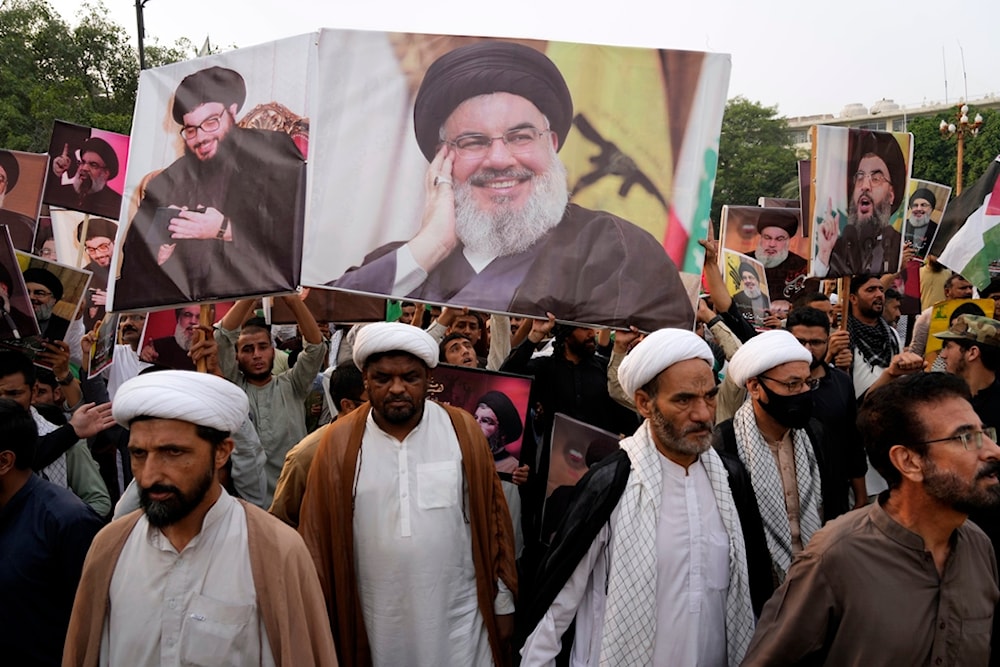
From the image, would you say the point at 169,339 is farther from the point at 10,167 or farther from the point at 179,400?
the point at 179,400

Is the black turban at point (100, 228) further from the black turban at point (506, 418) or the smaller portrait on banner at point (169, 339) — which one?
the black turban at point (506, 418)

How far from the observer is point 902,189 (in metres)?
5.68

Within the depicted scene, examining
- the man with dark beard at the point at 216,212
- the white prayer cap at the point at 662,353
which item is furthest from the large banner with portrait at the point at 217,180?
the white prayer cap at the point at 662,353

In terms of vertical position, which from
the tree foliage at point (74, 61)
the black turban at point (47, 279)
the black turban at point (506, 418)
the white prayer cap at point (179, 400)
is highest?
the tree foliage at point (74, 61)

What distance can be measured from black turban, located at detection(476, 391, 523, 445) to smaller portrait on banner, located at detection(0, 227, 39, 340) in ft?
7.70

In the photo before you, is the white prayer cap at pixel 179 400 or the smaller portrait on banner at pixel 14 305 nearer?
the white prayer cap at pixel 179 400

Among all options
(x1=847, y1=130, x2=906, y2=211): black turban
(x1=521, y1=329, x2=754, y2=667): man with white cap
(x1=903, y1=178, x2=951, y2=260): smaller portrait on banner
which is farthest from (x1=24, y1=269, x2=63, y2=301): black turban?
(x1=903, y1=178, x2=951, y2=260): smaller portrait on banner

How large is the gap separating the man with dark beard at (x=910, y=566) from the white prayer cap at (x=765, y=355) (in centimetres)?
97

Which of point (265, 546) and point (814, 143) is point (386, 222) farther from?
point (814, 143)

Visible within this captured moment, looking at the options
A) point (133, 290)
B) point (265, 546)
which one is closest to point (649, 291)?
point (265, 546)

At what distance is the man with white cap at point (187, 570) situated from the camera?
2404mm

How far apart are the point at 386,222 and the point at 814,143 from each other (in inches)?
109

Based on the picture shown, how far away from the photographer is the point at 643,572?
8.81 ft

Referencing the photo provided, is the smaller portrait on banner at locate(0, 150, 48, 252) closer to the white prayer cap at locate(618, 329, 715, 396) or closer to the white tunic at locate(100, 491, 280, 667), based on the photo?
the white tunic at locate(100, 491, 280, 667)
